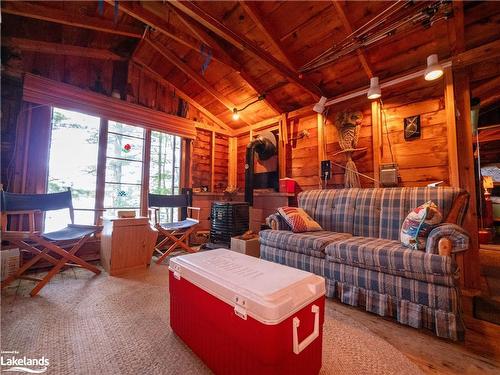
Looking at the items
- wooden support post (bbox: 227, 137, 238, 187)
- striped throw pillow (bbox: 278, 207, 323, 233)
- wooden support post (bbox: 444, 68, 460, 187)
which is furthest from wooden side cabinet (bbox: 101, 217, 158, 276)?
wooden support post (bbox: 444, 68, 460, 187)

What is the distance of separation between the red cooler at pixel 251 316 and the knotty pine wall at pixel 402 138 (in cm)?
222

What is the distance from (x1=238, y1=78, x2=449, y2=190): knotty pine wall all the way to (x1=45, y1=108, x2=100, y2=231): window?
3209mm

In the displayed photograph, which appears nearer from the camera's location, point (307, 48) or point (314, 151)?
point (307, 48)

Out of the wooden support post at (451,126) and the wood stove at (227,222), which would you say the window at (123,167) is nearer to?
the wood stove at (227,222)

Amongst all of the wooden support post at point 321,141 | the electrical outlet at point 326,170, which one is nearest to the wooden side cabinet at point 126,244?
the electrical outlet at point 326,170

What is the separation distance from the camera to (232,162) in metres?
4.61

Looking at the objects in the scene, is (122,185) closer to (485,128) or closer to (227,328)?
(227,328)

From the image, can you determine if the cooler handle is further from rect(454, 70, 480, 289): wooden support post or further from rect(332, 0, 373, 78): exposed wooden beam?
rect(332, 0, 373, 78): exposed wooden beam

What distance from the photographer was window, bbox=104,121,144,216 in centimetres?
329

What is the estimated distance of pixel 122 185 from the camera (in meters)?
3.39

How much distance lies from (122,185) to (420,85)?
4.15m

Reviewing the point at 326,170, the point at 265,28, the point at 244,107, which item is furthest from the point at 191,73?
the point at 326,170

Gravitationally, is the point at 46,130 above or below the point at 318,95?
below

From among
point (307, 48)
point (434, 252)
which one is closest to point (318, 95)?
point (307, 48)
